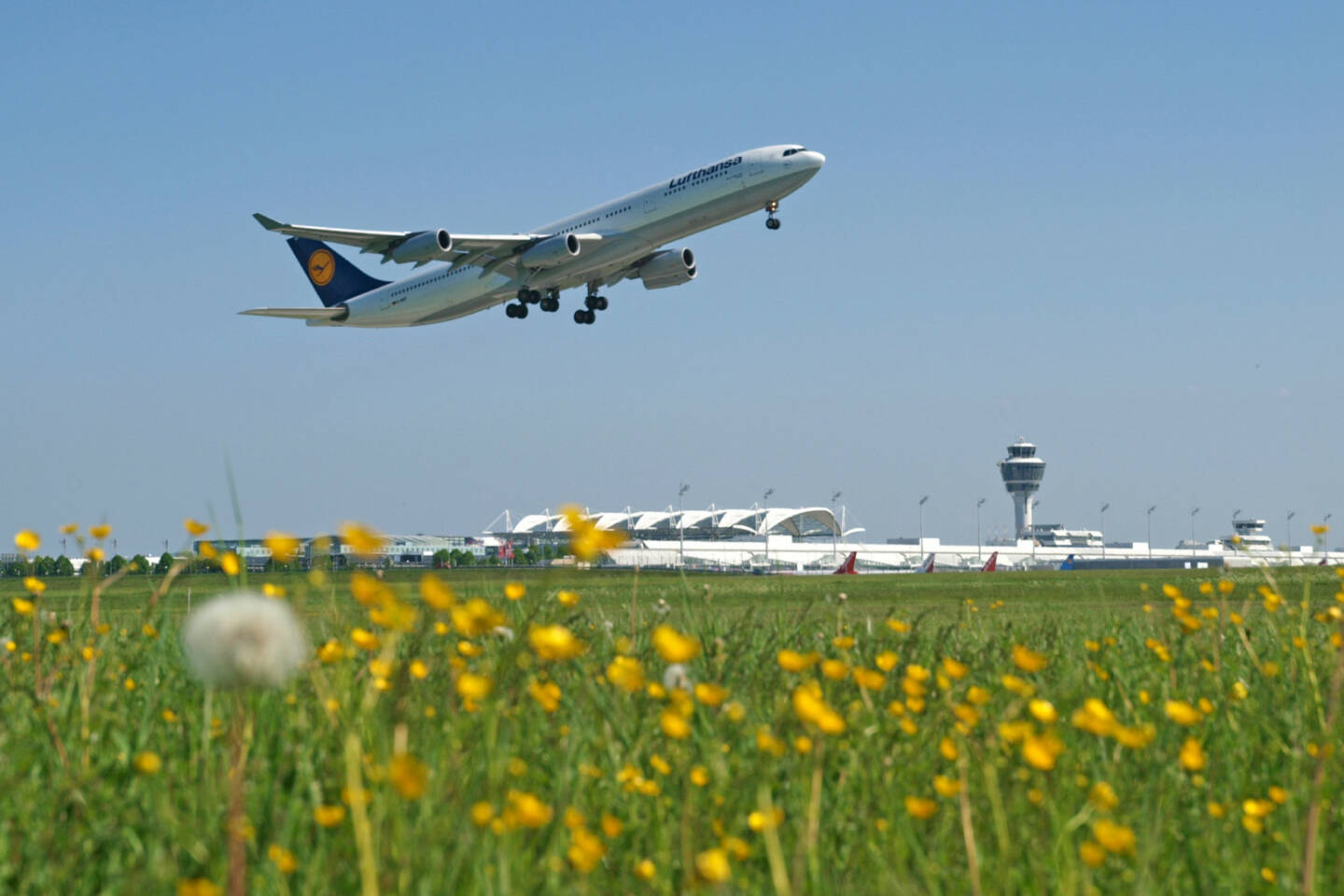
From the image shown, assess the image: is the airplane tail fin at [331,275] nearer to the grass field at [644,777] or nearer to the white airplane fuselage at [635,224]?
the white airplane fuselage at [635,224]

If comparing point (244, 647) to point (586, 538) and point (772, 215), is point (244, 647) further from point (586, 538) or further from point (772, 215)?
point (772, 215)

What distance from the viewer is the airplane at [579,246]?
3806 cm

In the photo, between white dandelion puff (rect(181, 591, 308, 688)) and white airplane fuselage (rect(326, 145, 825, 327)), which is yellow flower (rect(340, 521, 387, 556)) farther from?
white airplane fuselage (rect(326, 145, 825, 327))

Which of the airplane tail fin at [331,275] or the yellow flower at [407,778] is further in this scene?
the airplane tail fin at [331,275]

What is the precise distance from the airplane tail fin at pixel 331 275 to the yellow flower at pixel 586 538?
52099mm

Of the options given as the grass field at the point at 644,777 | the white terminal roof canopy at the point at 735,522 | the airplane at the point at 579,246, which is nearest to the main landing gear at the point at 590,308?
the airplane at the point at 579,246

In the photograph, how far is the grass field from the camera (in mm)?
2877

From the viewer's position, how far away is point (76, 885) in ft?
10.8

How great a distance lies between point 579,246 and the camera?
40.4m

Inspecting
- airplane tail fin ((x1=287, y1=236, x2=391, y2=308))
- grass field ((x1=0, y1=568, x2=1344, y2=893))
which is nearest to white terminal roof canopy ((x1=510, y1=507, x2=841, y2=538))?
airplane tail fin ((x1=287, y1=236, x2=391, y2=308))

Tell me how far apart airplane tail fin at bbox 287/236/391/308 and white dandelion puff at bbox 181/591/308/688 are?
2062 inches

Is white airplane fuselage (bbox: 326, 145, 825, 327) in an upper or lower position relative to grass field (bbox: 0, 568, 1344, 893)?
upper

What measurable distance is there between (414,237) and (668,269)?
9.01 metres

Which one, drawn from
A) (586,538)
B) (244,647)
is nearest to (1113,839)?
(586,538)
